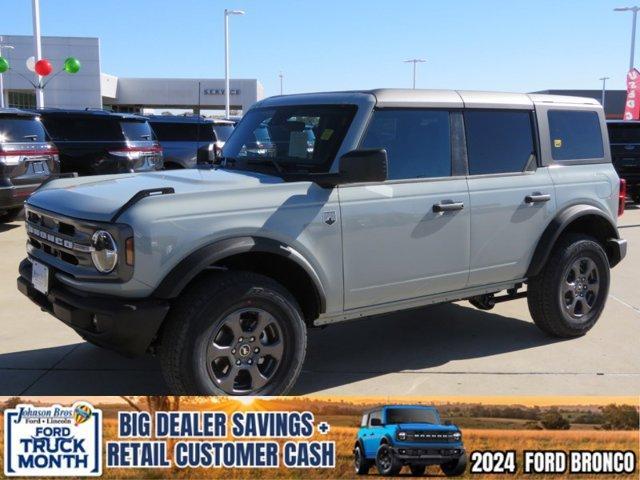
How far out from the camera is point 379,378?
4617 mm

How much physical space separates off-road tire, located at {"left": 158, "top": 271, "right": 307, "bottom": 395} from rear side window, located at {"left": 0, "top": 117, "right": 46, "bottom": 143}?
7402mm

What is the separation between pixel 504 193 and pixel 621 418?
199 centimetres

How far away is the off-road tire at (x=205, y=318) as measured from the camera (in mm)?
3541

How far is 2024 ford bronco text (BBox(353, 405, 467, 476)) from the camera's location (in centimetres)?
307

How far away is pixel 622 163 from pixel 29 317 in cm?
1284

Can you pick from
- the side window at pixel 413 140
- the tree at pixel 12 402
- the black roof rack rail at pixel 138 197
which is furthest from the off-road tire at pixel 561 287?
the tree at pixel 12 402

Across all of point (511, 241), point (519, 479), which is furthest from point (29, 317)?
point (519, 479)

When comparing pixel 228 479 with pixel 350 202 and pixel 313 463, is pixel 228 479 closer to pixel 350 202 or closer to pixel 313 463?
pixel 313 463

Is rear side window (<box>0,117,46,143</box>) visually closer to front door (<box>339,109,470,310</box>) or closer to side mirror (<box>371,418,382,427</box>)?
front door (<box>339,109,470,310</box>)

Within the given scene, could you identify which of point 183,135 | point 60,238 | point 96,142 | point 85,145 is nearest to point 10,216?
point 85,145

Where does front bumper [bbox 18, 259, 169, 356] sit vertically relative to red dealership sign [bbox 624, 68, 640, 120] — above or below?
below

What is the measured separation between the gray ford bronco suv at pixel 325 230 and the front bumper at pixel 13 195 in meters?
5.72

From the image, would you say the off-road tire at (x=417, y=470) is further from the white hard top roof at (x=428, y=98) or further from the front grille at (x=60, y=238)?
the white hard top roof at (x=428, y=98)

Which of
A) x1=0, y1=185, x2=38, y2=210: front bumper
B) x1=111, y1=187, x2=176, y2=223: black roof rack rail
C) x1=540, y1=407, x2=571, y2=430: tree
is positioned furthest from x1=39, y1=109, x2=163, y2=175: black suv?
x1=540, y1=407, x2=571, y2=430: tree
